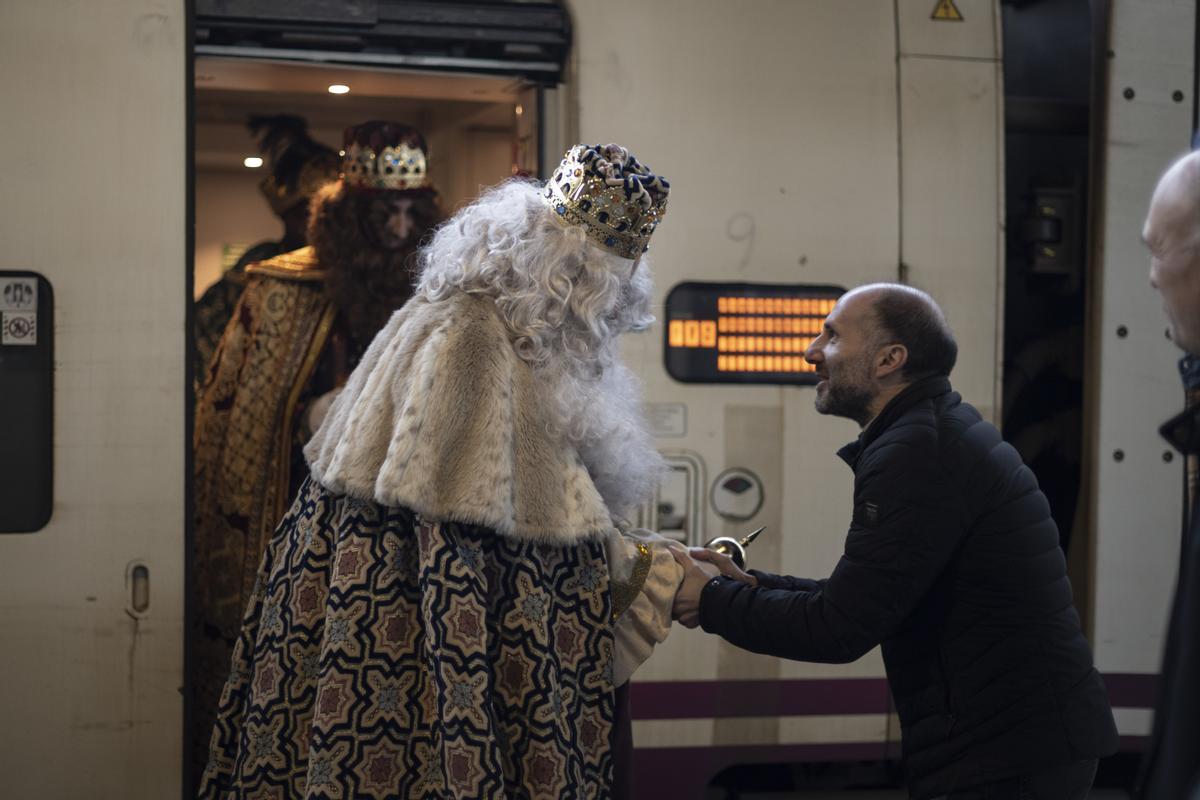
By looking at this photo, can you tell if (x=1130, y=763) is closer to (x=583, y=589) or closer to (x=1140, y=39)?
(x=1140, y=39)

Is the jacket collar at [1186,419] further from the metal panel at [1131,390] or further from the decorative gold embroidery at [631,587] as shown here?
the decorative gold embroidery at [631,587]

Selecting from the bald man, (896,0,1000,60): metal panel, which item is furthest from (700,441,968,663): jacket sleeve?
(896,0,1000,60): metal panel

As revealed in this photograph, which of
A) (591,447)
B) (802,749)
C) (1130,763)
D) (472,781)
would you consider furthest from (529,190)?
(1130,763)

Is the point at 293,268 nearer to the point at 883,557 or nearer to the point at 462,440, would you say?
the point at 462,440

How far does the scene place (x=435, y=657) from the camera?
7.80 feet

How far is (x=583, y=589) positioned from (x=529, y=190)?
0.78 metres

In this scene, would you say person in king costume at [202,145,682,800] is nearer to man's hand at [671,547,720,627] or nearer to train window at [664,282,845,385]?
man's hand at [671,547,720,627]

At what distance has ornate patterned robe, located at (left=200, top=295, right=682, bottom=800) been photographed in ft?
7.83

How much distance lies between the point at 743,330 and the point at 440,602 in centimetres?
165

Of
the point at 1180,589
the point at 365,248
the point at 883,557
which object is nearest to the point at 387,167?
the point at 365,248

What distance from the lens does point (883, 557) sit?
2.54m

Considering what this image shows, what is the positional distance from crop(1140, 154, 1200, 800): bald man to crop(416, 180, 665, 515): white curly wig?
3.52 feet

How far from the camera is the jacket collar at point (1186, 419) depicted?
11.8ft

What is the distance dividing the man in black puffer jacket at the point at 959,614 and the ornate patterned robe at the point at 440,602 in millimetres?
466
